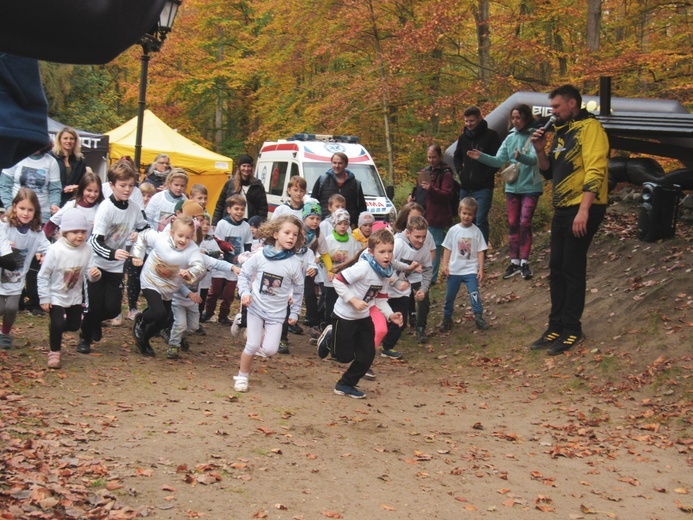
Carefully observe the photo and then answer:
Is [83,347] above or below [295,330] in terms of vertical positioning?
above

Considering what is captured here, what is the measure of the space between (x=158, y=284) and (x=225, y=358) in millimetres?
1477

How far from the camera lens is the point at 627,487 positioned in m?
6.04

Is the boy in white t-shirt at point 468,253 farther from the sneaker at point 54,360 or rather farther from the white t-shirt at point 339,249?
the sneaker at point 54,360

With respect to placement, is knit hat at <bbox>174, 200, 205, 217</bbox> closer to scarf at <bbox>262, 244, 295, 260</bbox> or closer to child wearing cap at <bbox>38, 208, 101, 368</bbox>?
child wearing cap at <bbox>38, 208, 101, 368</bbox>

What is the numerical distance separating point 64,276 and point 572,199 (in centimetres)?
574

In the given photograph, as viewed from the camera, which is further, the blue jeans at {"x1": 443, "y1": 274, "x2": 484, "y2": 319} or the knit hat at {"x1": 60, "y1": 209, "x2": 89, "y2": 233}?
the blue jeans at {"x1": 443, "y1": 274, "x2": 484, "y2": 319}

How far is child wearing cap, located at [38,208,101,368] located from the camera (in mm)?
8531

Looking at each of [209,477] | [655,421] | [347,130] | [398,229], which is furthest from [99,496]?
[347,130]

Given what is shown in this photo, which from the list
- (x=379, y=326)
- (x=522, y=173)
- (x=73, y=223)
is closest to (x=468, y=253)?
(x=522, y=173)

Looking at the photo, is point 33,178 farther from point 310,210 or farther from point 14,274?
point 310,210

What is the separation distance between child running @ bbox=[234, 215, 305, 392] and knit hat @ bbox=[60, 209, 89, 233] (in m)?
1.78

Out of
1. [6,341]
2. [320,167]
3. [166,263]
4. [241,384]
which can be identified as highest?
[320,167]

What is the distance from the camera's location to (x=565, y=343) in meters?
9.88

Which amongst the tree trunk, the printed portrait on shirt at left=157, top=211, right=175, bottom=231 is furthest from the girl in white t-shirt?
the tree trunk
